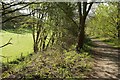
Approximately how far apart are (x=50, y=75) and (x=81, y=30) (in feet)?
31.9

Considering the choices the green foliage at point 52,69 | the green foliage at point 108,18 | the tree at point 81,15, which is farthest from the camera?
the green foliage at point 108,18

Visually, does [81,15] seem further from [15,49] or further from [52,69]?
[15,49]

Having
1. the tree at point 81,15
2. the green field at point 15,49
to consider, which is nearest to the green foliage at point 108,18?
the tree at point 81,15

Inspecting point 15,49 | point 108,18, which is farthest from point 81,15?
point 15,49

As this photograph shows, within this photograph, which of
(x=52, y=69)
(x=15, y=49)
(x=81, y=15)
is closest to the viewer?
(x=52, y=69)

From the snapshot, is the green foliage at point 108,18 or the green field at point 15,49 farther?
the green foliage at point 108,18

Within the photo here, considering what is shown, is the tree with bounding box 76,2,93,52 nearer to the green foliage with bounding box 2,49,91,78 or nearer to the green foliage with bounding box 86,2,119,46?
the green foliage with bounding box 2,49,91,78

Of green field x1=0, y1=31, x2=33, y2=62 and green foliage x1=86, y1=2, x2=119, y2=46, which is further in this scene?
green foliage x1=86, y1=2, x2=119, y2=46

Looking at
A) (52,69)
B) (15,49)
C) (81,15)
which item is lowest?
(15,49)

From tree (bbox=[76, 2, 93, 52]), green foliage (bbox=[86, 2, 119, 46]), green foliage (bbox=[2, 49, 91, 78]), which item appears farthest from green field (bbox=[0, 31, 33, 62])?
green foliage (bbox=[86, 2, 119, 46])

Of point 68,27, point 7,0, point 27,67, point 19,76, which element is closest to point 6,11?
point 7,0

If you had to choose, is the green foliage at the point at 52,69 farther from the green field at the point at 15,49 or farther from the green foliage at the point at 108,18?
the green foliage at the point at 108,18

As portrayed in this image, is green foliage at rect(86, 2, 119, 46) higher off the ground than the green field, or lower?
higher

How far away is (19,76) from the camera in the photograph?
9.51 m
